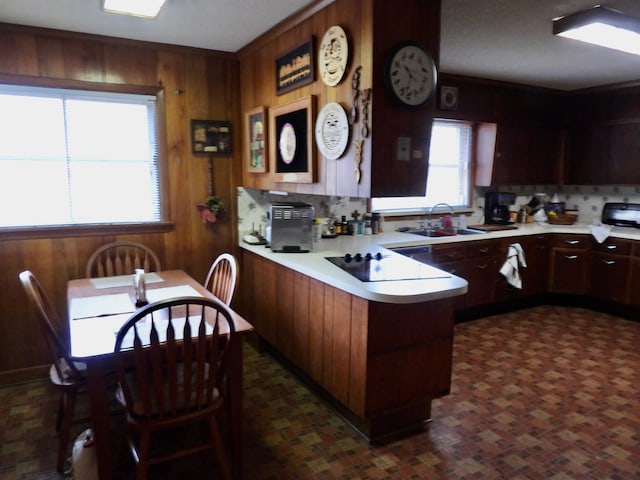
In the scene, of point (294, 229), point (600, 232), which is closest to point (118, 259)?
point (294, 229)

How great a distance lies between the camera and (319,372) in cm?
267

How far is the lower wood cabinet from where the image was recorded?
225 centimetres

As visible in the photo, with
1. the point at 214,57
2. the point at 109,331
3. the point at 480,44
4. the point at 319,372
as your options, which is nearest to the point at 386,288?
the point at 319,372

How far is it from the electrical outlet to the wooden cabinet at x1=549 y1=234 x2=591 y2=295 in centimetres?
311

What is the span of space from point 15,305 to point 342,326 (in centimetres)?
228

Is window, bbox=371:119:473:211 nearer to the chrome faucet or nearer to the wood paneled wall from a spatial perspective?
the chrome faucet

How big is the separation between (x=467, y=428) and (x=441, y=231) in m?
2.13

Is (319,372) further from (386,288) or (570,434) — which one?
(570,434)

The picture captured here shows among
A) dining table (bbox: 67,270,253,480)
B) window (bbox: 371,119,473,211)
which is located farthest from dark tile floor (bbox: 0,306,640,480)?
window (bbox: 371,119,473,211)

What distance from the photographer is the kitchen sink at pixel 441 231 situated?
417 cm

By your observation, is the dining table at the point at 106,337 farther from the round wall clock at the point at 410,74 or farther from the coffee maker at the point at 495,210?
the coffee maker at the point at 495,210

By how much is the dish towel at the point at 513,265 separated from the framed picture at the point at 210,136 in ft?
9.10

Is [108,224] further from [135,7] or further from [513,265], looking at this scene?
[513,265]

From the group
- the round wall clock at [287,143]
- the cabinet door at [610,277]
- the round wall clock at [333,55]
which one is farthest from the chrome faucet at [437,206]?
the round wall clock at [333,55]
